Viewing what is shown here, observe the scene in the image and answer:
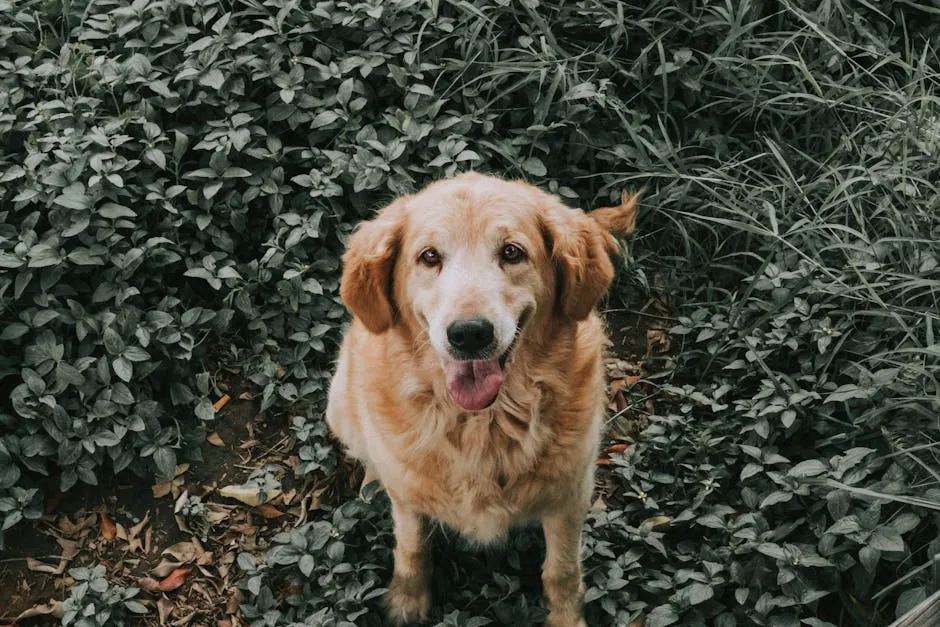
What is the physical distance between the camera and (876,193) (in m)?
3.82

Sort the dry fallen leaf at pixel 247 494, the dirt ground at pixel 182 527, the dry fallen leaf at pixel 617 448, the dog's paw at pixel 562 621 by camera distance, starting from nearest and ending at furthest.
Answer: the dog's paw at pixel 562 621, the dirt ground at pixel 182 527, the dry fallen leaf at pixel 247 494, the dry fallen leaf at pixel 617 448

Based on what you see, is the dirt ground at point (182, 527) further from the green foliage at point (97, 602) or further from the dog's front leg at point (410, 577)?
the dog's front leg at point (410, 577)

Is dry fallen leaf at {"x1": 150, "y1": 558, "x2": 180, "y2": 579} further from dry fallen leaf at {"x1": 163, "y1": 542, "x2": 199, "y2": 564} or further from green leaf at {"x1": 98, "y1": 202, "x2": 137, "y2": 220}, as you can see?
green leaf at {"x1": 98, "y1": 202, "x2": 137, "y2": 220}

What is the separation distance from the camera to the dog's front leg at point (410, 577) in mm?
3131

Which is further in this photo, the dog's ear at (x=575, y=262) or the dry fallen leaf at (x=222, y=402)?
the dry fallen leaf at (x=222, y=402)

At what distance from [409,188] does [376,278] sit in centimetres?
128

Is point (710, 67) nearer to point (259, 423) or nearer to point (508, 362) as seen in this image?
point (508, 362)

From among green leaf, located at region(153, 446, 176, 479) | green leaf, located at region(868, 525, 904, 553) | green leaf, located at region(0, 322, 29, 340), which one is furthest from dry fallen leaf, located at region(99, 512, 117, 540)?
green leaf, located at region(868, 525, 904, 553)

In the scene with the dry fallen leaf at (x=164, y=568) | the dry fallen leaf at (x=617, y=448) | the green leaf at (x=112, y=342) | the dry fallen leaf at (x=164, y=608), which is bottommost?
the dry fallen leaf at (x=164, y=608)

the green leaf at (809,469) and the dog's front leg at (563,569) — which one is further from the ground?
the green leaf at (809,469)

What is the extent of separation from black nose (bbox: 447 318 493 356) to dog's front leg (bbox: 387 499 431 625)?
89 centimetres

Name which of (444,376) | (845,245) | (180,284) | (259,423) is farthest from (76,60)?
(845,245)

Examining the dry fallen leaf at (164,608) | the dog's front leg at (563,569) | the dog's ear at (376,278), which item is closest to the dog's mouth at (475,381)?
the dog's ear at (376,278)

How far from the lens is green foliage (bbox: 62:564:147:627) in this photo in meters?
3.11
